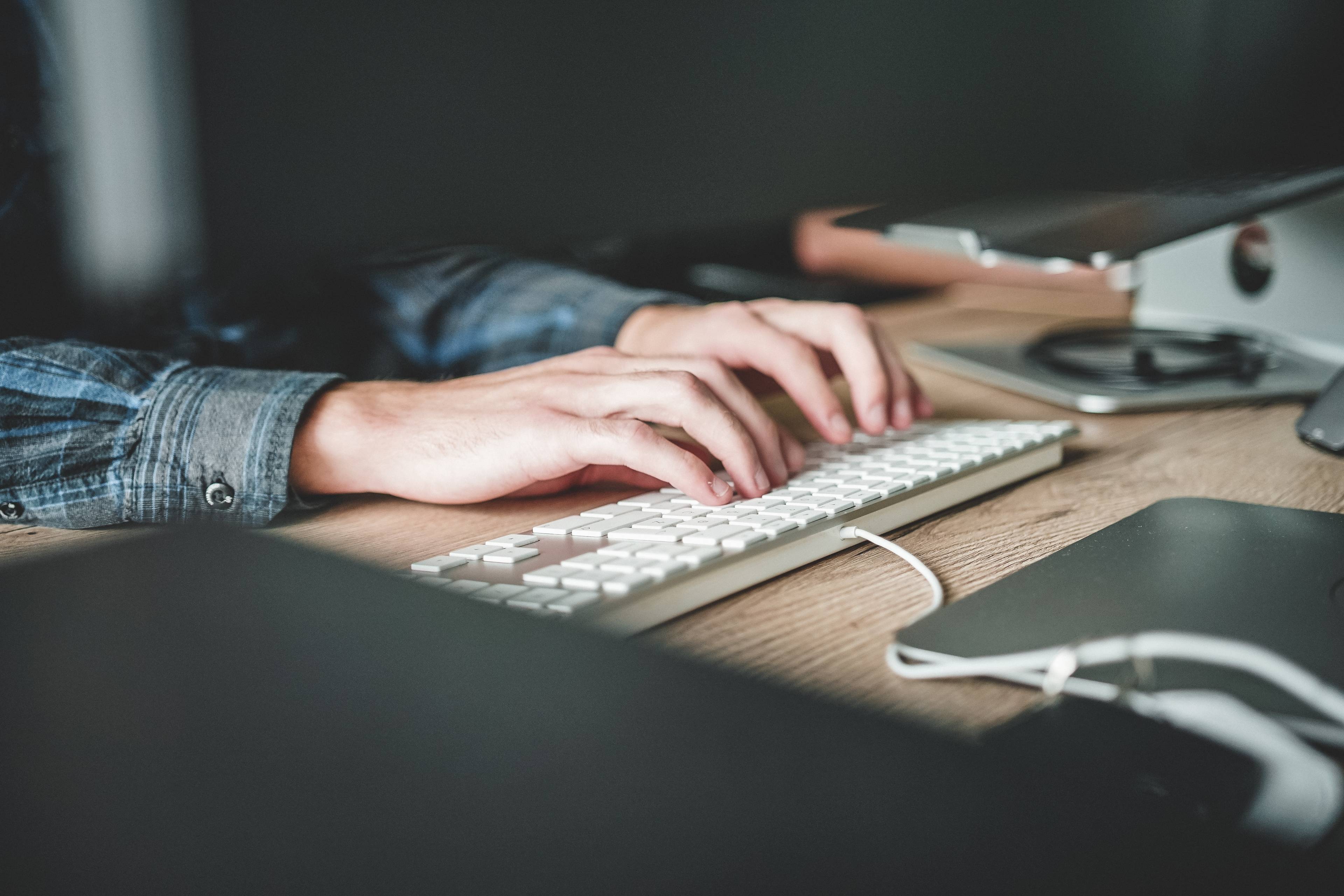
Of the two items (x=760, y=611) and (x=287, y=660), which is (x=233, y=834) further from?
(x=760, y=611)

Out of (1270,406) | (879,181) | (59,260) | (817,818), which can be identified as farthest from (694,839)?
(1270,406)

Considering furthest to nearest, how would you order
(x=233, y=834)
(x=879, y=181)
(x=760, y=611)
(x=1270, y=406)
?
1. (x=1270, y=406)
2. (x=879, y=181)
3. (x=760, y=611)
4. (x=233, y=834)

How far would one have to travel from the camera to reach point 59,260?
9.1 inches

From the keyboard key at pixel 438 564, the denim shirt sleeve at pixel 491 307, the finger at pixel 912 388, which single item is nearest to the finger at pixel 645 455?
the keyboard key at pixel 438 564

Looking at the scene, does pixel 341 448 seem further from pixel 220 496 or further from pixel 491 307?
pixel 491 307

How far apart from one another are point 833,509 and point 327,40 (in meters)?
0.29

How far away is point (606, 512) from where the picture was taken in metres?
0.49

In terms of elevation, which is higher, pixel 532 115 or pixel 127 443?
pixel 532 115

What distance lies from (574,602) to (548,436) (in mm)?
165

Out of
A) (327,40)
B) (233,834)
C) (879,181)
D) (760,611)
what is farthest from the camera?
(879,181)

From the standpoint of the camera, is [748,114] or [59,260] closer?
[59,260]

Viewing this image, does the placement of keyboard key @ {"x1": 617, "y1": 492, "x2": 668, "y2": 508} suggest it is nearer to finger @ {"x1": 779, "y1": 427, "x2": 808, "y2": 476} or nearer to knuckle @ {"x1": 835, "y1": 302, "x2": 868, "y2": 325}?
finger @ {"x1": 779, "y1": 427, "x2": 808, "y2": 476}

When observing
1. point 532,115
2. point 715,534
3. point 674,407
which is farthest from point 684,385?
point 532,115

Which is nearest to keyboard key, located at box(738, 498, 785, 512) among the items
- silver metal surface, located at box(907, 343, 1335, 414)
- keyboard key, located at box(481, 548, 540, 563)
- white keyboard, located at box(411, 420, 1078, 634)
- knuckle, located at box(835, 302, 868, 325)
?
white keyboard, located at box(411, 420, 1078, 634)
